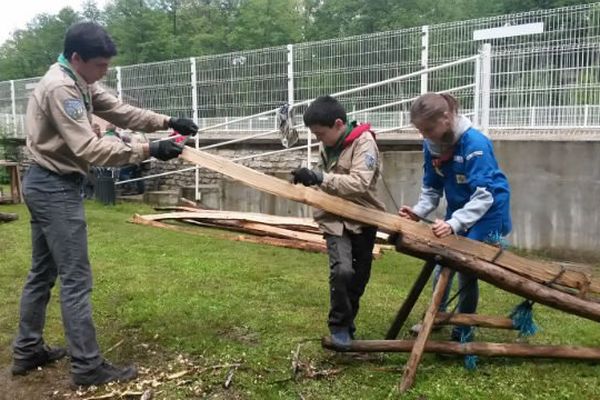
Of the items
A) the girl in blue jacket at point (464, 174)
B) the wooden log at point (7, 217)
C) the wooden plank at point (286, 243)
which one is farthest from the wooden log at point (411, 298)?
the wooden log at point (7, 217)

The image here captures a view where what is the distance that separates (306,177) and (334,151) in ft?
1.77

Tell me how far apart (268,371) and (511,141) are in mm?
5804

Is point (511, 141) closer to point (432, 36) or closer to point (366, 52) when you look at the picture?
point (432, 36)

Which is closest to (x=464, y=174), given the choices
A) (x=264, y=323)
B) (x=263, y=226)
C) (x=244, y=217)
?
(x=264, y=323)

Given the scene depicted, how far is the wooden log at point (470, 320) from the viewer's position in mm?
3582

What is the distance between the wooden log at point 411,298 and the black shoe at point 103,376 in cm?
175

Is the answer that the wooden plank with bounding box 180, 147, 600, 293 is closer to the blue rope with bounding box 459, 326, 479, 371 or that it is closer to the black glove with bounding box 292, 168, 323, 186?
the black glove with bounding box 292, 168, 323, 186

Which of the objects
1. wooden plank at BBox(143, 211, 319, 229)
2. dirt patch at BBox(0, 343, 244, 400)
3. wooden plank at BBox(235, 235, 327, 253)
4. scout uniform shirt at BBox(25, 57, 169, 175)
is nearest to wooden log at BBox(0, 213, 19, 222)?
wooden plank at BBox(143, 211, 319, 229)

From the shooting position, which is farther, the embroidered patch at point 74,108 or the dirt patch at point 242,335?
the dirt patch at point 242,335

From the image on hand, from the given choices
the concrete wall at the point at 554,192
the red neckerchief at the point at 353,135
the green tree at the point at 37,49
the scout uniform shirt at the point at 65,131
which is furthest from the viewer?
the green tree at the point at 37,49

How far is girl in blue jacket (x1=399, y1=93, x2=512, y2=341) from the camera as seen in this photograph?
3.39 metres

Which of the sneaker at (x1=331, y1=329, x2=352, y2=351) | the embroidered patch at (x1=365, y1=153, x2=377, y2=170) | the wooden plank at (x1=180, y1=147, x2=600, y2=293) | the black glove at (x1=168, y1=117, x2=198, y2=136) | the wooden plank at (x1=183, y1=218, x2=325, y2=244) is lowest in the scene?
the wooden plank at (x1=183, y1=218, x2=325, y2=244)

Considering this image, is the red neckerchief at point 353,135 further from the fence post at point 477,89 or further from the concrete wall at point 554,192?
the concrete wall at point 554,192

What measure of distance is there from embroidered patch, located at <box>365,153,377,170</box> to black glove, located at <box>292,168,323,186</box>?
0.35 m
